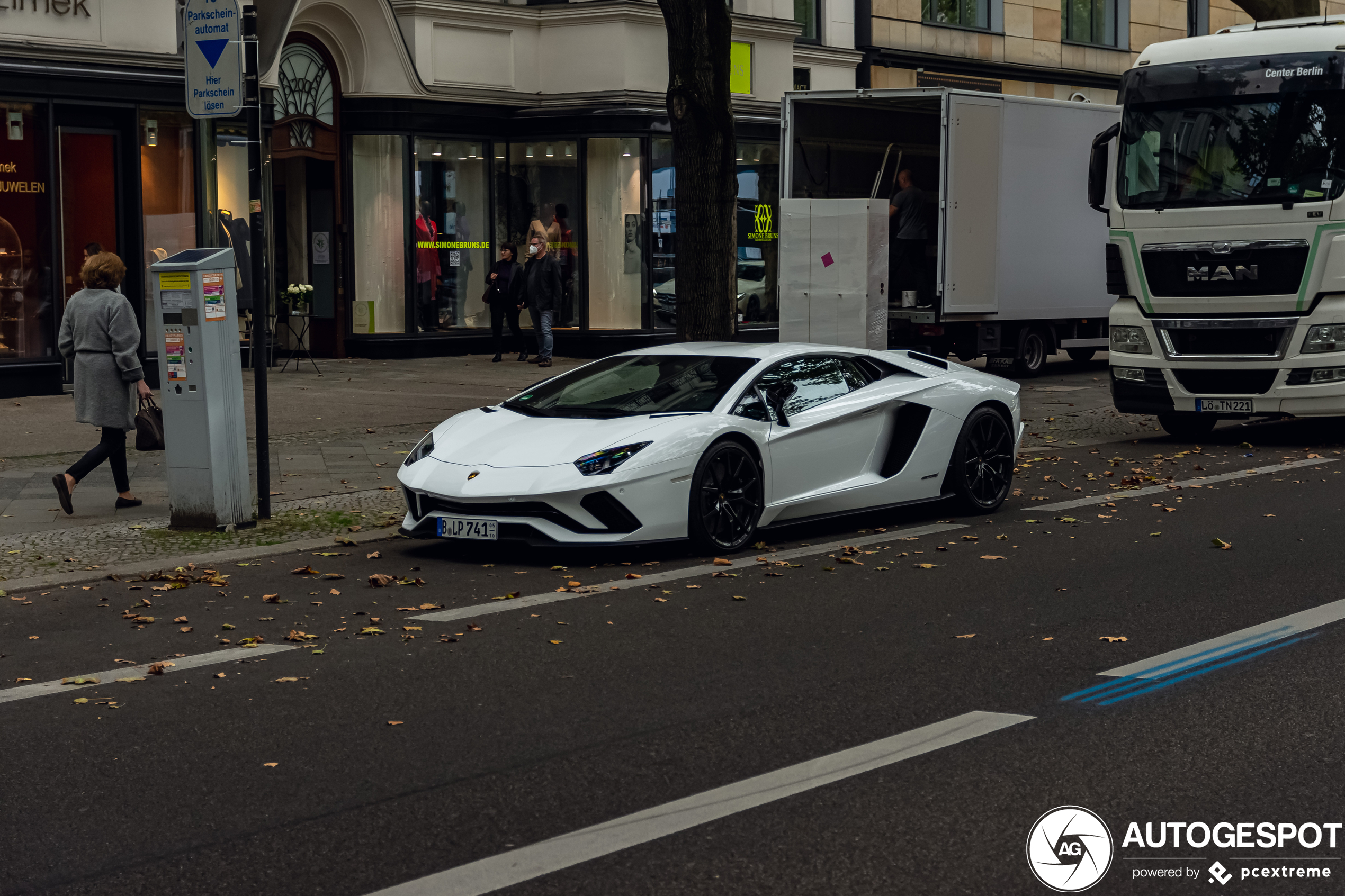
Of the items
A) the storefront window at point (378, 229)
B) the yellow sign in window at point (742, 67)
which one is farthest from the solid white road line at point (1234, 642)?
the yellow sign in window at point (742, 67)

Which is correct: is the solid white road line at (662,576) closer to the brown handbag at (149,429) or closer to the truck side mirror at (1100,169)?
the brown handbag at (149,429)

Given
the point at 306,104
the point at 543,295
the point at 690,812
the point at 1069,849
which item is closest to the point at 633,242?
the point at 543,295

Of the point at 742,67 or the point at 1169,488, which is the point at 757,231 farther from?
the point at 1169,488

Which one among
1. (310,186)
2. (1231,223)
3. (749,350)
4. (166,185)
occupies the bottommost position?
(749,350)

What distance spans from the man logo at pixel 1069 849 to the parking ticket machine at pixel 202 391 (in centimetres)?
660

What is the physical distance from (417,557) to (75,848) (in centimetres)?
486

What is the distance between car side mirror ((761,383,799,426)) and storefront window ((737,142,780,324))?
16059 millimetres

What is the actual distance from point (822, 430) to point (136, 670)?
445 cm

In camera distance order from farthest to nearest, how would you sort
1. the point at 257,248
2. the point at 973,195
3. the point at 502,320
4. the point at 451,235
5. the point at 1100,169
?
1. the point at 451,235
2. the point at 502,320
3. the point at 973,195
4. the point at 1100,169
5. the point at 257,248

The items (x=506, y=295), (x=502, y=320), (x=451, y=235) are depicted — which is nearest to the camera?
(x=506, y=295)

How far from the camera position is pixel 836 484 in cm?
981

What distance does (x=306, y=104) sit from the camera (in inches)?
925

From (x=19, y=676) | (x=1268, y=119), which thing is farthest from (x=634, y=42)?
(x=19, y=676)

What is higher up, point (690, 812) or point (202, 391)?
point (202, 391)
